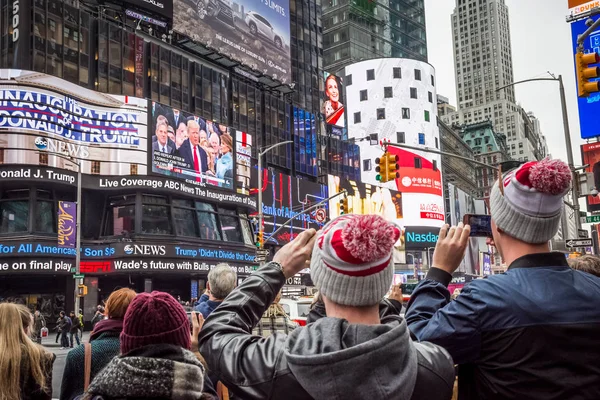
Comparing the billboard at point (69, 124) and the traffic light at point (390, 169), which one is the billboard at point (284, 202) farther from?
the traffic light at point (390, 169)

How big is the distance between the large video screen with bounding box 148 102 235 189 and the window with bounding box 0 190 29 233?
8.18 m

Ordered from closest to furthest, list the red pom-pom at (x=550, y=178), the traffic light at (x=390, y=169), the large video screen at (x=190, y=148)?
the red pom-pom at (x=550, y=178) < the traffic light at (x=390, y=169) < the large video screen at (x=190, y=148)

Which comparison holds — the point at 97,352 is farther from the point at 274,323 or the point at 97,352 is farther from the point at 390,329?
the point at 390,329

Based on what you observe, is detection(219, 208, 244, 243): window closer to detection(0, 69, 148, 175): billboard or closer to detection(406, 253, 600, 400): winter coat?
detection(0, 69, 148, 175): billboard

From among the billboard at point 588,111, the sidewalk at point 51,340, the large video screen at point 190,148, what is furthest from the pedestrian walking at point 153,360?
the large video screen at point 190,148

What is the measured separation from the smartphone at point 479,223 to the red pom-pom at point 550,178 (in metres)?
0.30

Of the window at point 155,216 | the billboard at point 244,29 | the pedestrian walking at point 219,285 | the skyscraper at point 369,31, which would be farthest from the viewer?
the skyscraper at point 369,31

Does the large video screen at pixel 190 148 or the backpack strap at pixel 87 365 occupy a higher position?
the large video screen at pixel 190 148

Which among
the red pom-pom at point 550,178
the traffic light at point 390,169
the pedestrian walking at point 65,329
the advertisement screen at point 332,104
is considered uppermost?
the advertisement screen at point 332,104

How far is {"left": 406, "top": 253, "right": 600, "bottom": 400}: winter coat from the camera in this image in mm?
2465

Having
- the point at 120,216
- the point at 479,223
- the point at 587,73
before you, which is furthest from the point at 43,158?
the point at 479,223

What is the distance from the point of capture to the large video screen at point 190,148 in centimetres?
4169

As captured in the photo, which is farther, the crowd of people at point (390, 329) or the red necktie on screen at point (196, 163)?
the red necktie on screen at point (196, 163)

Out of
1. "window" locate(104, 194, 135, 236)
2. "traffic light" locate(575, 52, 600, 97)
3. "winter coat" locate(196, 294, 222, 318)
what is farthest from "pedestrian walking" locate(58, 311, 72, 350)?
"winter coat" locate(196, 294, 222, 318)
